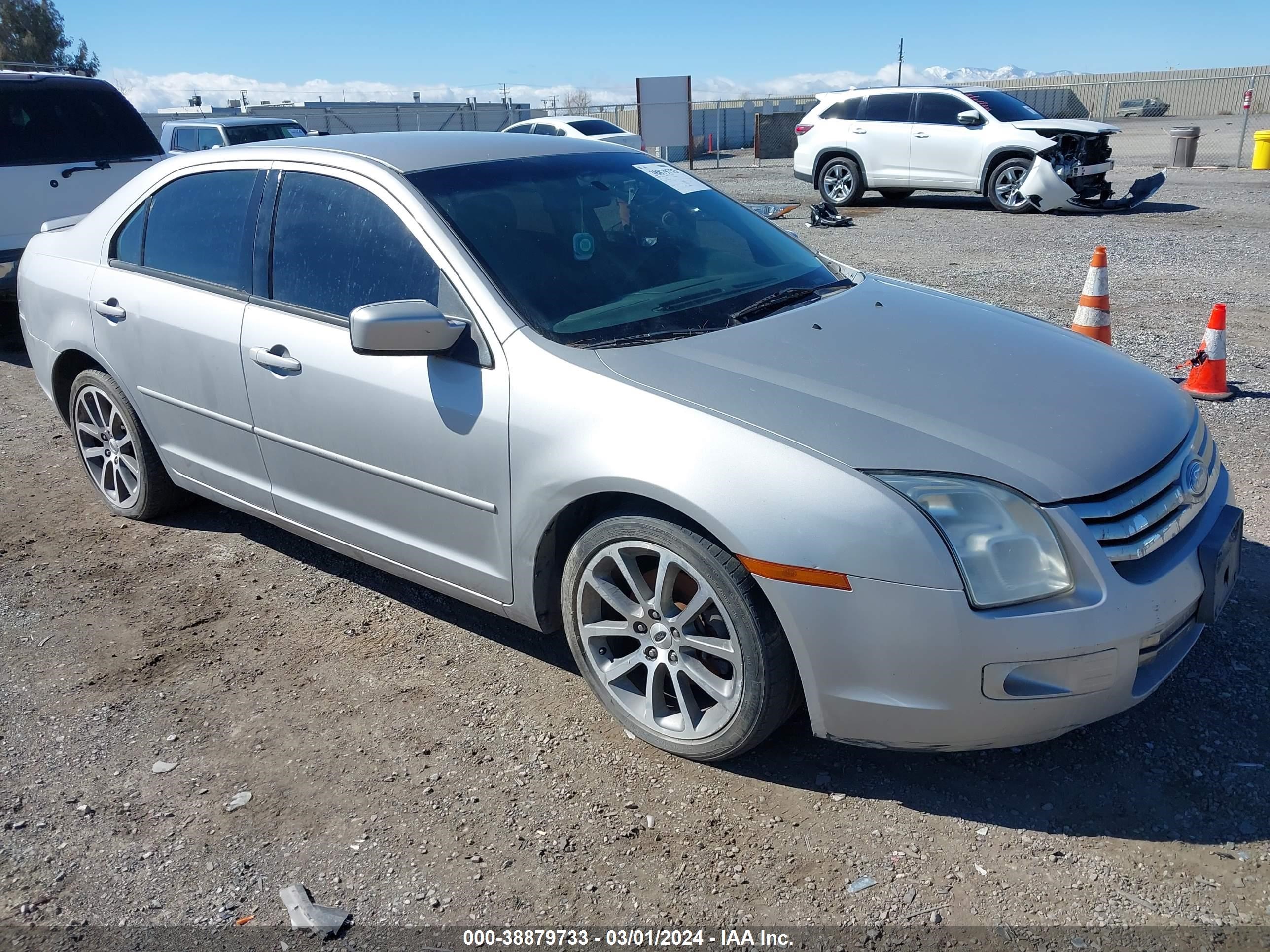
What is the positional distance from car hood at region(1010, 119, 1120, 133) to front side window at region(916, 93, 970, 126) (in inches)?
36.1

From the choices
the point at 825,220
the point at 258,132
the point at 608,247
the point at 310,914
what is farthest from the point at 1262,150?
the point at 310,914

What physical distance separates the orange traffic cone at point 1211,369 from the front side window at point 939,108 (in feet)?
33.3

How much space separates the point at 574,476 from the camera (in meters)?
2.87

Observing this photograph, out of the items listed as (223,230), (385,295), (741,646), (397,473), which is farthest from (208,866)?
(223,230)

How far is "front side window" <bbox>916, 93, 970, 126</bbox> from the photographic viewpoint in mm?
14914

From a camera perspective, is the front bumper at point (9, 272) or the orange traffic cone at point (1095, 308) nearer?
the orange traffic cone at point (1095, 308)

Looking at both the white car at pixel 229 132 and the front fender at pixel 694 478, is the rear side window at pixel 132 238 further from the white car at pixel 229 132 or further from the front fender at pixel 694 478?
the white car at pixel 229 132

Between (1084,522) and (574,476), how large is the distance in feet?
4.40

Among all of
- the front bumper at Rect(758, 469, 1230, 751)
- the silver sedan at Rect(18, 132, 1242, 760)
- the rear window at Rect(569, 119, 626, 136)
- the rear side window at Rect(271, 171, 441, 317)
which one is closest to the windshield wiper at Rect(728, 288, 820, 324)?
the silver sedan at Rect(18, 132, 1242, 760)

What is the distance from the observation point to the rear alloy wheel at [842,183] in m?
16.1

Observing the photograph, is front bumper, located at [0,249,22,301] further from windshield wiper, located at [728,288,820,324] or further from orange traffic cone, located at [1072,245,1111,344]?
orange traffic cone, located at [1072,245,1111,344]

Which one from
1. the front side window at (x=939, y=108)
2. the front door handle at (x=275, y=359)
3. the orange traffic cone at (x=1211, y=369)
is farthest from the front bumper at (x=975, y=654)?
the front side window at (x=939, y=108)

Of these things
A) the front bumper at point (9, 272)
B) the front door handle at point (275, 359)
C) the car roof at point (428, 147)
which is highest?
the car roof at point (428, 147)

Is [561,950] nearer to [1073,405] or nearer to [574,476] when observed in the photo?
[574,476]
